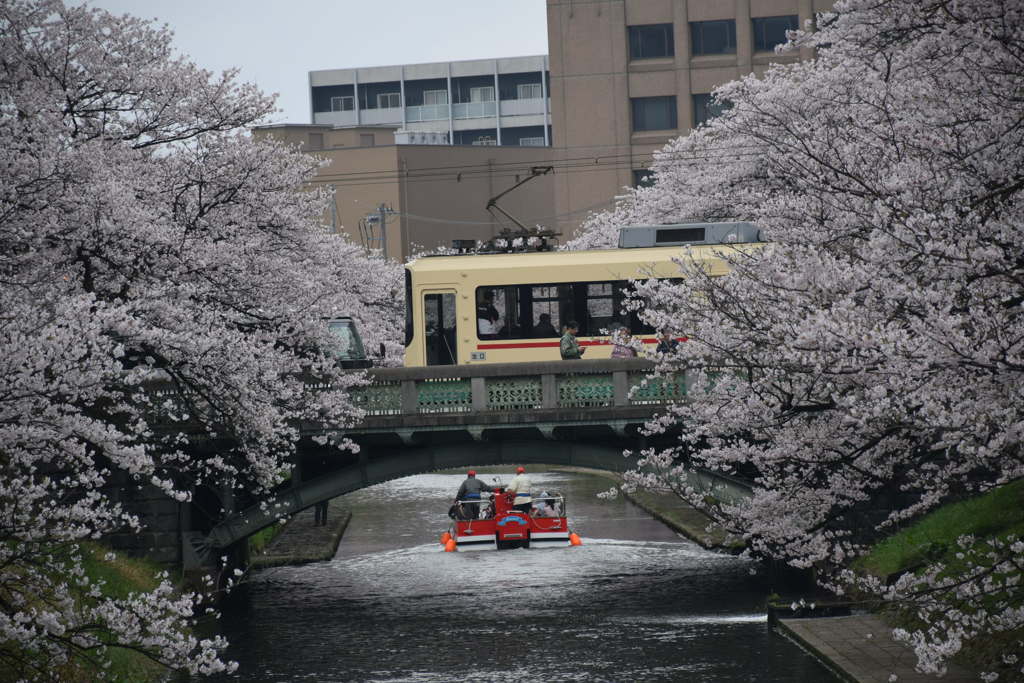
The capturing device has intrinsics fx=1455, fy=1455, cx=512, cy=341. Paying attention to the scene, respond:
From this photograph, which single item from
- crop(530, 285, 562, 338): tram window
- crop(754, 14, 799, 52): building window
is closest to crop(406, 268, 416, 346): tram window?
crop(530, 285, 562, 338): tram window

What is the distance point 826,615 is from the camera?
26109mm

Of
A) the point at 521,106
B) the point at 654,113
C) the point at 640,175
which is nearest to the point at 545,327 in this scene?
the point at 640,175

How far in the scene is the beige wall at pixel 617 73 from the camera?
75.7 metres

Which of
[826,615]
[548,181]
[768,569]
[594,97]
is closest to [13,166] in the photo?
[826,615]

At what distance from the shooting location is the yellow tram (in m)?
31.4

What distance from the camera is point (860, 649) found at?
22031 mm

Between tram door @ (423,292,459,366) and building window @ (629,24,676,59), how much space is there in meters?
47.7

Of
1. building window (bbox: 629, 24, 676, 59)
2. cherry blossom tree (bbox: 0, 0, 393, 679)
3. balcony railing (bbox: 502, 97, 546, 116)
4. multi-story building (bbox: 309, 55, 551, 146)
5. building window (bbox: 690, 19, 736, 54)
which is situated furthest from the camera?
multi-story building (bbox: 309, 55, 551, 146)

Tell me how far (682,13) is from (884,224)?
63911 millimetres

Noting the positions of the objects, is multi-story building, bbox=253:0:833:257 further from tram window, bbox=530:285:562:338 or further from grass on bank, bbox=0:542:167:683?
grass on bank, bbox=0:542:167:683

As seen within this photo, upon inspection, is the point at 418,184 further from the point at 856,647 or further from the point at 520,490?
the point at 856,647

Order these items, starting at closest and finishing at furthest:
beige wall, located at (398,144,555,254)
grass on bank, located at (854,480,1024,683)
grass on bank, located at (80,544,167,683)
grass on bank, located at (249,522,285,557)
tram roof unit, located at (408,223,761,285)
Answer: grass on bank, located at (854,480,1024,683) < grass on bank, located at (80,544,167,683) < tram roof unit, located at (408,223,761,285) < grass on bank, located at (249,522,285,557) < beige wall, located at (398,144,555,254)

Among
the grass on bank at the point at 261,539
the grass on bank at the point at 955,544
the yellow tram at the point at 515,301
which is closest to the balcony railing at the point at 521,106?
the grass on bank at the point at 261,539

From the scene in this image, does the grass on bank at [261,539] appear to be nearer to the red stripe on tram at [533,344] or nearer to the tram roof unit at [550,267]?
the red stripe on tram at [533,344]
